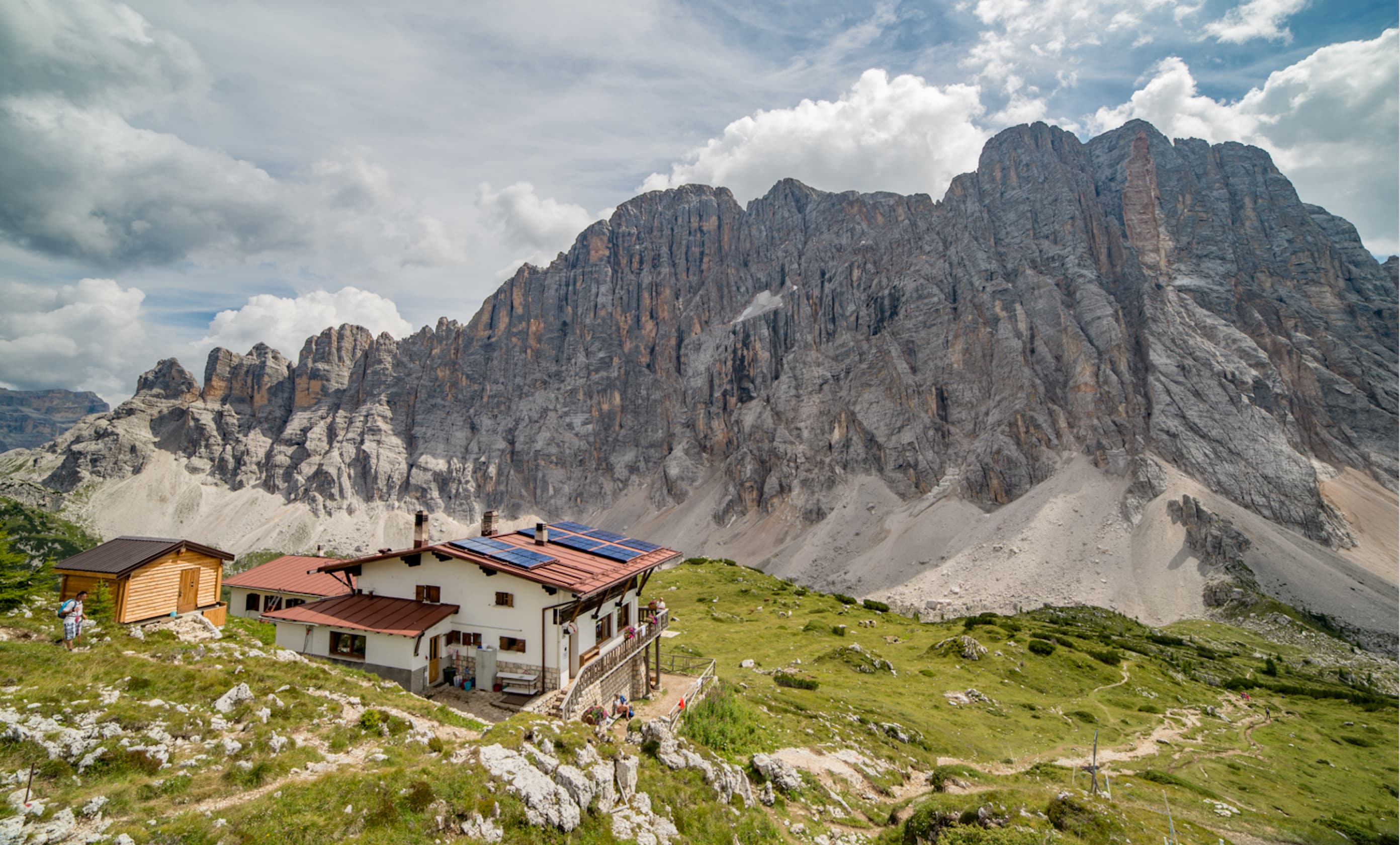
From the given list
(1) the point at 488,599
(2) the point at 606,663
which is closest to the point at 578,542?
(1) the point at 488,599

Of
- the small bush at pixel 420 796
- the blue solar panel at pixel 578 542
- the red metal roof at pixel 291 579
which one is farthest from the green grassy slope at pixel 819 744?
the blue solar panel at pixel 578 542

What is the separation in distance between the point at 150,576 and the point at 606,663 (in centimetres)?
1919

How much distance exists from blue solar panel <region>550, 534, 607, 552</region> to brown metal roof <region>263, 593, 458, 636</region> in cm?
729

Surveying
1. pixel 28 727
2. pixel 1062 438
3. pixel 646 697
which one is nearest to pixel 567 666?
pixel 646 697

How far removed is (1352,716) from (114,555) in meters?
86.0

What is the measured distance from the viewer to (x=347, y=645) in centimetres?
2673

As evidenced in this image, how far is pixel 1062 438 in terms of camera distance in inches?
5541

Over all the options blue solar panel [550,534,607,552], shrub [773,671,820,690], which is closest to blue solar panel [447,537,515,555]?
blue solar panel [550,534,607,552]

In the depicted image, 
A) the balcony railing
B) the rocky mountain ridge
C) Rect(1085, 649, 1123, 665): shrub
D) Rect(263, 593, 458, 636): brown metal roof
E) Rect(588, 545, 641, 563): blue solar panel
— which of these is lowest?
Rect(1085, 649, 1123, 665): shrub

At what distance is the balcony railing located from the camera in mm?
24531

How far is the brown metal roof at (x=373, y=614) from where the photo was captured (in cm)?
2570

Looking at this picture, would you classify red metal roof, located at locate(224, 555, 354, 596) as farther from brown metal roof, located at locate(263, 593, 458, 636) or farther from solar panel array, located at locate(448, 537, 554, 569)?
solar panel array, located at locate(448, 537, 554, 569)

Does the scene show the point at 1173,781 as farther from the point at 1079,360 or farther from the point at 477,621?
the point at 1079,360

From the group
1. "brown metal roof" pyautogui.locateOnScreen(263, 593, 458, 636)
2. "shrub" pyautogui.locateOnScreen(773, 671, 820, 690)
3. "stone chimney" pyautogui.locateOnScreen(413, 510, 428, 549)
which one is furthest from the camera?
"shrub" pyautogui.locateOnScreen(773, 671, 820, 690)
